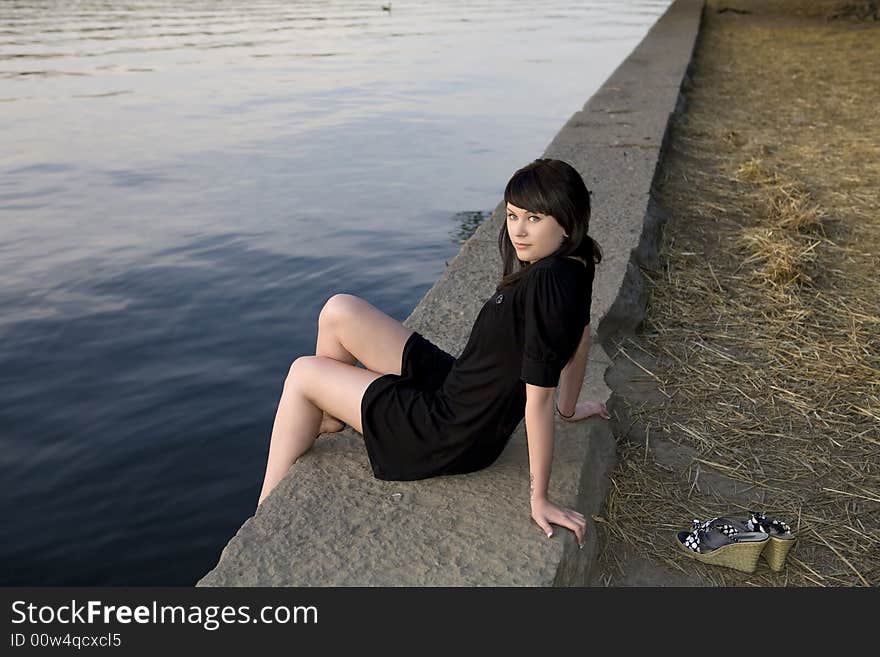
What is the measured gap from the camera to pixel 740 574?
281 cm

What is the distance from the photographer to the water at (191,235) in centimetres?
428

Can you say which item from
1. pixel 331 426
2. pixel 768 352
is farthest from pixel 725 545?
pixel 768 352

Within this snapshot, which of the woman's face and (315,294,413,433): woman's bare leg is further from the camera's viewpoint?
(315,294,413,433): woman's bare leg

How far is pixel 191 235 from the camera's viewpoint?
7586mm

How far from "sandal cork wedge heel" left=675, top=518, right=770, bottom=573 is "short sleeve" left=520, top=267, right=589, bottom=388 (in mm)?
688

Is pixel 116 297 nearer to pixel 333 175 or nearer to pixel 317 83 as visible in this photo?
pixel 333 175

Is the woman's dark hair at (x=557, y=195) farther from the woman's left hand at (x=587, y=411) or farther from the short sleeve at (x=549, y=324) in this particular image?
the woman's left hand at (x=587, y=411)

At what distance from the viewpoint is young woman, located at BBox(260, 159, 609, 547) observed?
2621 mm

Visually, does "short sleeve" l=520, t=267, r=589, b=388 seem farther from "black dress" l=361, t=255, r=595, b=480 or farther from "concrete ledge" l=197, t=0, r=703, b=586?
"concrete ledge" l=197, t=0, r=703, b=586

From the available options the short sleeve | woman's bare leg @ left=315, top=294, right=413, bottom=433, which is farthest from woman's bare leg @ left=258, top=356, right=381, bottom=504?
the short sleeve

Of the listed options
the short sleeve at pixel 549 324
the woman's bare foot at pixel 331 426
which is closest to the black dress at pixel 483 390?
the short sleeve at pixel 549 324

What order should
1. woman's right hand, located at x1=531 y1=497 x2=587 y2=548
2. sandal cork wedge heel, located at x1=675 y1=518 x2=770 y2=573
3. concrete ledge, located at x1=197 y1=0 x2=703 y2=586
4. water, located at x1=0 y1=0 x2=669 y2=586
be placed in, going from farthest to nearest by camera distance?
1. water, located at x1=0 y1=0 x2=669 y2=586
2. sandal cork wedge heel, located at x1=675 y1=518 x2=770 y2=573
3. woman's right hand, located at x1=531 y1=497 x2=587 y2=548
4. concrete ledge, located at x1=197 y1=0 x2=703 y2=586

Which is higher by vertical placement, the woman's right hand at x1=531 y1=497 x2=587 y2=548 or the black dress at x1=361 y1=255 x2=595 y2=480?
the black dress at x1=361 y1=255 x2=595 y2=480

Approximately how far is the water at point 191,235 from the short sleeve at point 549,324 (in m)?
1.88
